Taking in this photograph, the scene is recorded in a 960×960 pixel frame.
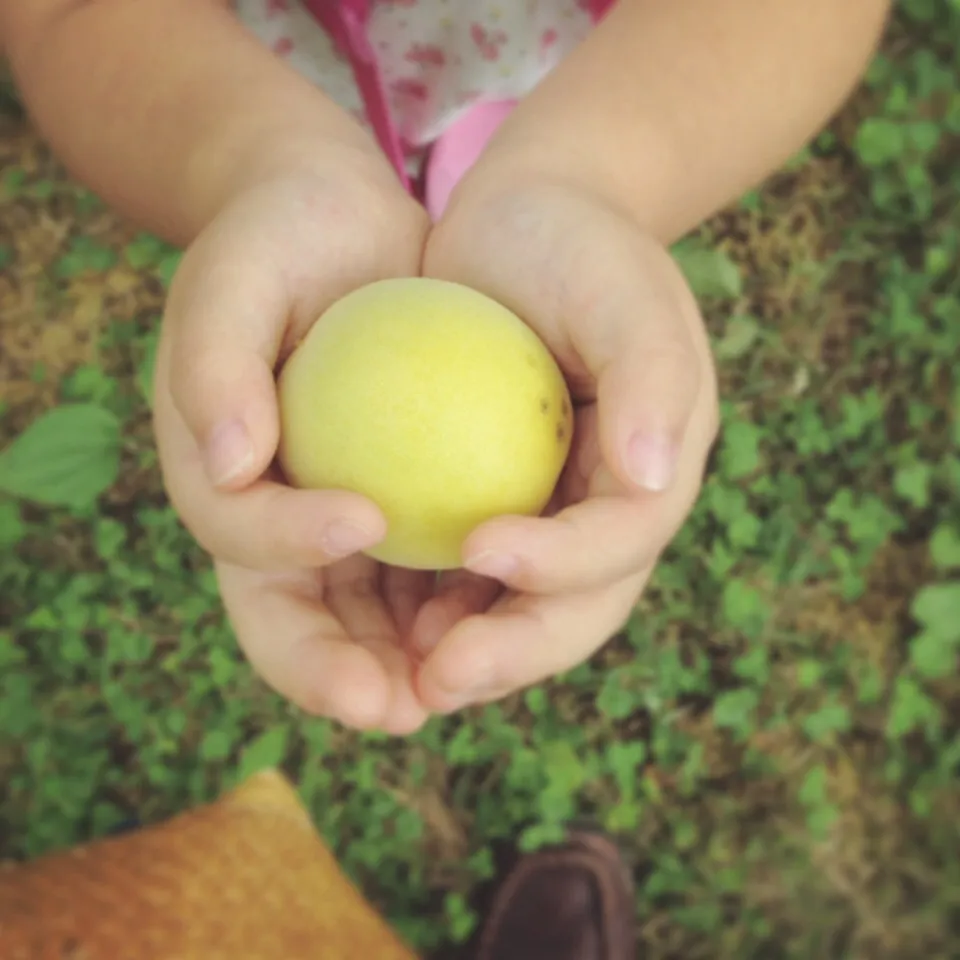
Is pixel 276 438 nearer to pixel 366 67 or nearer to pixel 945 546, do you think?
pixel 366 67

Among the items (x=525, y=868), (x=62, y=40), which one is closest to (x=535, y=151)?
(x=62, y=40)

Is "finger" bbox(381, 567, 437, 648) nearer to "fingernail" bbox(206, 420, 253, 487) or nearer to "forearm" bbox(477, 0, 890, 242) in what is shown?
"fingernail" bbox(206, 420, 253, 487)

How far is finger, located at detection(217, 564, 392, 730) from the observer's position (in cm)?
82

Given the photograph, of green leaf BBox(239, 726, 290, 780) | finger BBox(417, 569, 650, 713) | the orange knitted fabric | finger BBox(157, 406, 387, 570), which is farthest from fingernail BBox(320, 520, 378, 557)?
green leaf BBox(239, 726, 290, 780)

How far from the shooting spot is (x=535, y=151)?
1.07 m

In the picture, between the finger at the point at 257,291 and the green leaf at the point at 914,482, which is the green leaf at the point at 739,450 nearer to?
the green leaf at the point at 914,482

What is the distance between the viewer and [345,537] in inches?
28.8

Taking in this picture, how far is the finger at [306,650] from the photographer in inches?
32.2

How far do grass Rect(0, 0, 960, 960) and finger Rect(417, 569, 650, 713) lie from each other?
67 cm

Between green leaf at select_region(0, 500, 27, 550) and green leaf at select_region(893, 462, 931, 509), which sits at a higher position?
green leaf at select_region(893, 462, 931, 509)

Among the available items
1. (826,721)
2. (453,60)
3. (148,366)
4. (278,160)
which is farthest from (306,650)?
(826,721)

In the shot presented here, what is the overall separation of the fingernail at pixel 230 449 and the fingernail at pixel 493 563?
18 cm

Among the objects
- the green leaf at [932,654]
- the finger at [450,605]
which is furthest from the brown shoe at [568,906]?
the finger at [450,605]

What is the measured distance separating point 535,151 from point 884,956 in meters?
1.38
